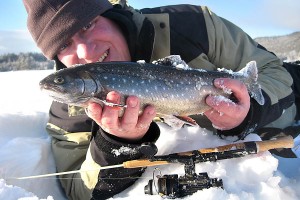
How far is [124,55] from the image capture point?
3244 mm

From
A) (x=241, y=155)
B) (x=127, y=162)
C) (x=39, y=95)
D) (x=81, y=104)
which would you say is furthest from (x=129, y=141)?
(x=39, y=95)

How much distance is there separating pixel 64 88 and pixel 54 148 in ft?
4.70

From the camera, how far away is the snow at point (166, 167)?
2223 millimetres

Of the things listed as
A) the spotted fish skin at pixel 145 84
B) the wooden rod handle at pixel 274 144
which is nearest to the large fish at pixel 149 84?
the spotted fish skin at pixel 145 84

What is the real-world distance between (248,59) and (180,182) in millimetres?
1750

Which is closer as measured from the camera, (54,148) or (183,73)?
(183,73)

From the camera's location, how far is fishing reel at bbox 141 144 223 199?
221 centimetres

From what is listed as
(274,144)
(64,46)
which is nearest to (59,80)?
(64,46)

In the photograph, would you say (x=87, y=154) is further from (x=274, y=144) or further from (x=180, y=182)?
(x=274, y=144)

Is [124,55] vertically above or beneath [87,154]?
above

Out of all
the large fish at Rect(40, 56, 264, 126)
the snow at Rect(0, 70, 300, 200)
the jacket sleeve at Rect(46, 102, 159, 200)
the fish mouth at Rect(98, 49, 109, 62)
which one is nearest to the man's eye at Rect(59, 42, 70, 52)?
→ the fish mouth at Rect(98, 49, 109, 62)

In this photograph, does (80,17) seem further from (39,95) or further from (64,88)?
(39,95)

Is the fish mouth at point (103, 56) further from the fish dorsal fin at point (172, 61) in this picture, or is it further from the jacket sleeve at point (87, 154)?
the fish dorsal fin at point (172, 61)

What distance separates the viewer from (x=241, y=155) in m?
2.46
